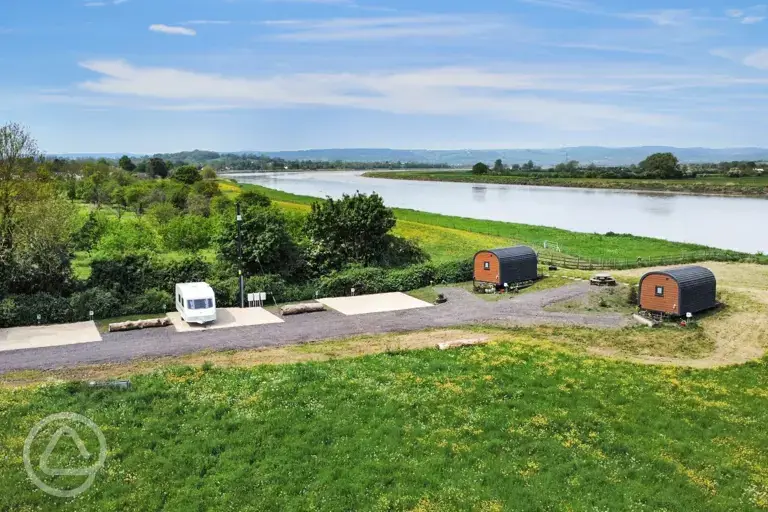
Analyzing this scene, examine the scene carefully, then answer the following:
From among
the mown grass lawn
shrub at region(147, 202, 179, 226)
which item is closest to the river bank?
shrub at region(147, 202, 179, 226)

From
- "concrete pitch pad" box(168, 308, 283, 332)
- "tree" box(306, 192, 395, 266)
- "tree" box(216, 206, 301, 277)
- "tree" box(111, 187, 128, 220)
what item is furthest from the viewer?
"tree" box(111, 187, 128, 220)

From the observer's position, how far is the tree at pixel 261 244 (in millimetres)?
32062

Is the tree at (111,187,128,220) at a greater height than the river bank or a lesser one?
greater

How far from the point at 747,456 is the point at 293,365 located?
1267cm

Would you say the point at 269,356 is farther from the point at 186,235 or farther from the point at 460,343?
the point at 186,235

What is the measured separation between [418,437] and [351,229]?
22739 millimetres

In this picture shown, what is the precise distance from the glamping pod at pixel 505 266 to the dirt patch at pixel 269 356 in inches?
337

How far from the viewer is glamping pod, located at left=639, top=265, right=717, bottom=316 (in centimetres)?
2552

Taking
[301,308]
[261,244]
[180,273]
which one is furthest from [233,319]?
[261,244]

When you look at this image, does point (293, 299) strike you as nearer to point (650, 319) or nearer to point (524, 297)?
point (524, 297)

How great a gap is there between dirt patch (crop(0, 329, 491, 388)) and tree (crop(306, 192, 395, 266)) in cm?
1300

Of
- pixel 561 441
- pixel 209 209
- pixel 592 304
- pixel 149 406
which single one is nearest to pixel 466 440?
pixel 561 441

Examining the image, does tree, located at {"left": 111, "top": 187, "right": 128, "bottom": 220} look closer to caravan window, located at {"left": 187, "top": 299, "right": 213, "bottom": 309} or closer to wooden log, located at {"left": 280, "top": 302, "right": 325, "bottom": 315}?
wooden log, located at {"left": 280, "top": 302, "right": 325, "bottom": 315}
